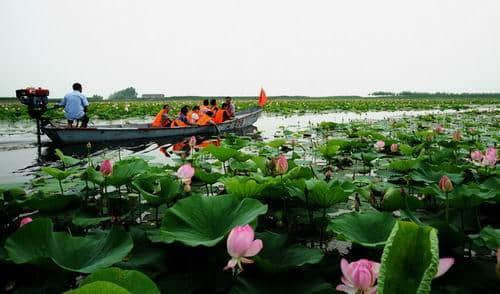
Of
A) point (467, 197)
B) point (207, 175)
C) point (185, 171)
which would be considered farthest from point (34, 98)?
point (467, 197)

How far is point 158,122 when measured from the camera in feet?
28.8

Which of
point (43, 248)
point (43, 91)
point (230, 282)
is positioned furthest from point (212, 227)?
point (43, 91)

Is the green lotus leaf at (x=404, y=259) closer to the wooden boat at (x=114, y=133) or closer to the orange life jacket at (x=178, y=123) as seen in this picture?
the wooden boat at (x=114, y=133)

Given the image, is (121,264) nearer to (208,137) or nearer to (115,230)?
(115,230)

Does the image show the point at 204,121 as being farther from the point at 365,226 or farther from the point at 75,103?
the point at 365,226

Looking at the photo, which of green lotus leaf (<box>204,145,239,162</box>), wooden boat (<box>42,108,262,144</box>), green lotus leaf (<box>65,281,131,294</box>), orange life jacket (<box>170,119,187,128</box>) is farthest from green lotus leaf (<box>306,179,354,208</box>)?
orange life jacket (<box>170,119,187,128</box>)

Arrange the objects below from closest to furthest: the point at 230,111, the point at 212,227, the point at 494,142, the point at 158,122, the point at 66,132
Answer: the point at 212,227 < the point at 494,142 < the point at 66,132 < the point at 158,122 < the point at 230,111

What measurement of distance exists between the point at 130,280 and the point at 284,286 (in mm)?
489

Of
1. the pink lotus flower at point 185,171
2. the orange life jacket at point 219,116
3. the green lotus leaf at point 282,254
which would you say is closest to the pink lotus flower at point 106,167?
the pink lotus flower at point 185,171

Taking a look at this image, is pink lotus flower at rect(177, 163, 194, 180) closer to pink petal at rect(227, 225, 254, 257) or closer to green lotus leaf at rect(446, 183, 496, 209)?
pink petal at rect(227, 225, 254, 257)

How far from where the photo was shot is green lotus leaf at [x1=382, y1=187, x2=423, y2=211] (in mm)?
1725

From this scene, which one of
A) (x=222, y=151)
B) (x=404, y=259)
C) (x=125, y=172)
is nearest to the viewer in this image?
(x=404, y=259)

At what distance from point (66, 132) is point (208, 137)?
3.19 m

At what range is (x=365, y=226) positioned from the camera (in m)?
1.39
